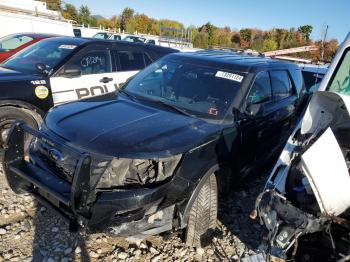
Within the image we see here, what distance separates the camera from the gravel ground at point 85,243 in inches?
121

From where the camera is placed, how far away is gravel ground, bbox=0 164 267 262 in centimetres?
309

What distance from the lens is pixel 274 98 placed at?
4.41 metres

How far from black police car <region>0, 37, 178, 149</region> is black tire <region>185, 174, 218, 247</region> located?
9.32 ft

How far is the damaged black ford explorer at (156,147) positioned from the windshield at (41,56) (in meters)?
1.68

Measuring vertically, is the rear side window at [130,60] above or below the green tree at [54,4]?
below

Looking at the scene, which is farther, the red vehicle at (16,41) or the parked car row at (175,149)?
the red vehicle at (16,41)

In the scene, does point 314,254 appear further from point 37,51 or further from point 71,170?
point 37,51

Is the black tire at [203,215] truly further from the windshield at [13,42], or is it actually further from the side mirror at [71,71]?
the windshield at [13,42]

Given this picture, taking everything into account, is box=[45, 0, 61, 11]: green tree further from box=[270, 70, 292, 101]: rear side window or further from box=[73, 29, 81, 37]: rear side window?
box=[270, 70, 292, 101]: rear side window

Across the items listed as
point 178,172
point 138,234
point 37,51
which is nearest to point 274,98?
point 178,172

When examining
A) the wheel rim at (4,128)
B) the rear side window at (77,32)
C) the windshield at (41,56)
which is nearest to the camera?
the wheel rim at (4,128)

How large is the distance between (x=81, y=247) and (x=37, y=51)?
374cm

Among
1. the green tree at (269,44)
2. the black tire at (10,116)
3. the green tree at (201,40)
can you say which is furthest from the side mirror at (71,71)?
the green tree at (201,40)

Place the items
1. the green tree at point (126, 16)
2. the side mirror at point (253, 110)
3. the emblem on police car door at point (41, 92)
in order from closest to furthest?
the side mirror at point (253, 110), the emblem on police car door at point (41, 92), the green tree at point (126, 16)
